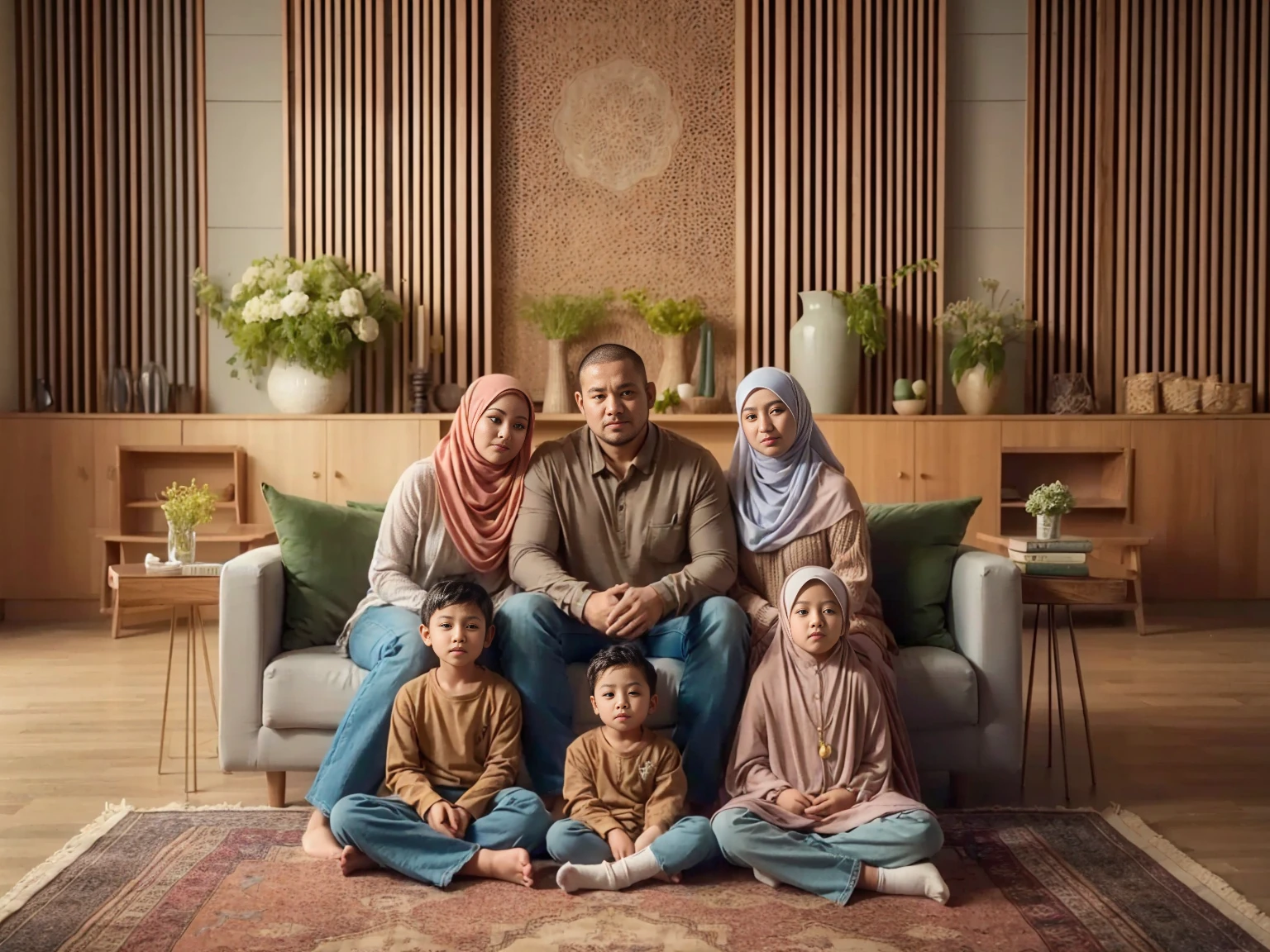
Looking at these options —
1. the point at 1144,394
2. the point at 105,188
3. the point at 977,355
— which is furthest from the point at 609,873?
the point at 105,188

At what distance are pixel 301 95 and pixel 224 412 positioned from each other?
5.19 feet

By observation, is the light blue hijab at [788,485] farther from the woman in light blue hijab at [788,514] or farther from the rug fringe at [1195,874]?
the rug fringe at [1195,874]

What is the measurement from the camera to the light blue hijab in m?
3.06

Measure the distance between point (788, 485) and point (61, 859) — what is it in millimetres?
1855

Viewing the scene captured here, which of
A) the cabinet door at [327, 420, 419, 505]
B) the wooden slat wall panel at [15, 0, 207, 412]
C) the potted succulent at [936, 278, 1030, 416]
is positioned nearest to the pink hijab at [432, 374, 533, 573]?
the cabinet door at [327, 420, 419, 505]

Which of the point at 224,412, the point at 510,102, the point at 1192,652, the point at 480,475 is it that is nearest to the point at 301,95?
the point at 510,102

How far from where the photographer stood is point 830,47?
19.9ft

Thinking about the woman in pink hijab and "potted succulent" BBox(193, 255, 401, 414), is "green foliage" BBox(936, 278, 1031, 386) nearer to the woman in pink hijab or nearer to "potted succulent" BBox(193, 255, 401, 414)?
"potted succulent" BBox(193, 255, 401, 414)

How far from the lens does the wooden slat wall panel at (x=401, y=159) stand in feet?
A: 19.7

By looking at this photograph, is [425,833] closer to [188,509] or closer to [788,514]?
[788,514]

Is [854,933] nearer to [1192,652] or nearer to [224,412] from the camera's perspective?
[1192,652]

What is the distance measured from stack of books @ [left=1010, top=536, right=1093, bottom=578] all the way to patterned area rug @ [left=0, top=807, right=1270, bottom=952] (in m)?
0.79

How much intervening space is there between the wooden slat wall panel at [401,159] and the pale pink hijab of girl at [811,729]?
360 centimetres

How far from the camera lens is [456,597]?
107 inches
